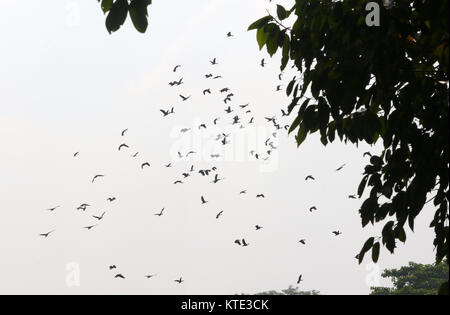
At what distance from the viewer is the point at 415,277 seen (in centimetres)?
4503

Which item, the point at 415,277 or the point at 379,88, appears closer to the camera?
the point at 379,88

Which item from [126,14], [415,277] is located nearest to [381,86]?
[126,14]

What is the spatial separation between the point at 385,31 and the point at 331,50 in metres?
1.00

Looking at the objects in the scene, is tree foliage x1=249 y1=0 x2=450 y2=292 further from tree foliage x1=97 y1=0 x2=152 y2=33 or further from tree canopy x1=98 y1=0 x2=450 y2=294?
tree foliage x1=97 y1=0 x2=152 y2=33

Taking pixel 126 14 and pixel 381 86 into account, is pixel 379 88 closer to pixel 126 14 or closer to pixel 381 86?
pixel 381 86

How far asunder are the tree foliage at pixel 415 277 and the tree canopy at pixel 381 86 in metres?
39.1

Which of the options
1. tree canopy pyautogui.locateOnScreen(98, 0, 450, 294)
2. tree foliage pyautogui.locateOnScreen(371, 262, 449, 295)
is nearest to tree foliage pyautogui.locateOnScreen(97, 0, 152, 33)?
tree canopy pyautogui.locateOnScreen(98, 0, 450, 294)

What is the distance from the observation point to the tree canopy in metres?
5.16

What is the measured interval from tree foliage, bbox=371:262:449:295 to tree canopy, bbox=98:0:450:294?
128 ft

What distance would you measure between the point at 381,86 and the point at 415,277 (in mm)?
42555

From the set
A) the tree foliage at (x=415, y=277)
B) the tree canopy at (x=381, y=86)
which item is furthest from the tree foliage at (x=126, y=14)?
the tree foliage at (x=415, y=277)

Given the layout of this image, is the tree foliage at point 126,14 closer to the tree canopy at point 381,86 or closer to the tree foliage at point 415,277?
the tree canopy at point 381,86

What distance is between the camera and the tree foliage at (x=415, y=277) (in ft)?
145
